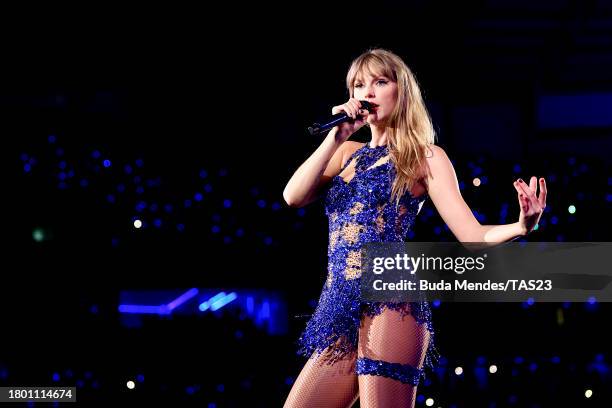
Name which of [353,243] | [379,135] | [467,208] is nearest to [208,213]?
[379,135]

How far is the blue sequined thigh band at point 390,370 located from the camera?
157 cm

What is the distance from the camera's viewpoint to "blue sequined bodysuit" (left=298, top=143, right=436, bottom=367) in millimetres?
1654

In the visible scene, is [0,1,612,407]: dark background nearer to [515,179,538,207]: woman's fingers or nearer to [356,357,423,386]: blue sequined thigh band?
[356,357,423,386]: blue sequined thigh band

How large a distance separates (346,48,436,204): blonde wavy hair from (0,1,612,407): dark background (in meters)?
1.93

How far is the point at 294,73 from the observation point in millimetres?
4215

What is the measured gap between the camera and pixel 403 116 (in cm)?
182

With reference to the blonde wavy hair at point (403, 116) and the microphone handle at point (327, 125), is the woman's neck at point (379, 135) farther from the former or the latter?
the microphone handle at point (327, 125)

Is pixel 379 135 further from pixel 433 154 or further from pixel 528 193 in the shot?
pixel 528 193

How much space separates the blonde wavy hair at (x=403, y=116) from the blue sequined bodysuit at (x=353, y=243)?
49 mm

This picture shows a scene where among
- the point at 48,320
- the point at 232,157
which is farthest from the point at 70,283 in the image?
the point at 232,157

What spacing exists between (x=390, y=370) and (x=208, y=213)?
2.30 m

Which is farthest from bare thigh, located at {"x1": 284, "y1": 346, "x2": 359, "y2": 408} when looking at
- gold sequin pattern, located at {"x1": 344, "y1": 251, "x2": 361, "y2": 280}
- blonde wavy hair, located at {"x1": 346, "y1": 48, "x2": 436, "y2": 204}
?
blonde wavy hair, located at {"x1": 346, "y1": 48, "x2": 436, "y2": 204}

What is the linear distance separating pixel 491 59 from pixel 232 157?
1768 millimetres

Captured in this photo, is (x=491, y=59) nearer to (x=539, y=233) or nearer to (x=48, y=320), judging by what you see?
(x=539, y=233)
